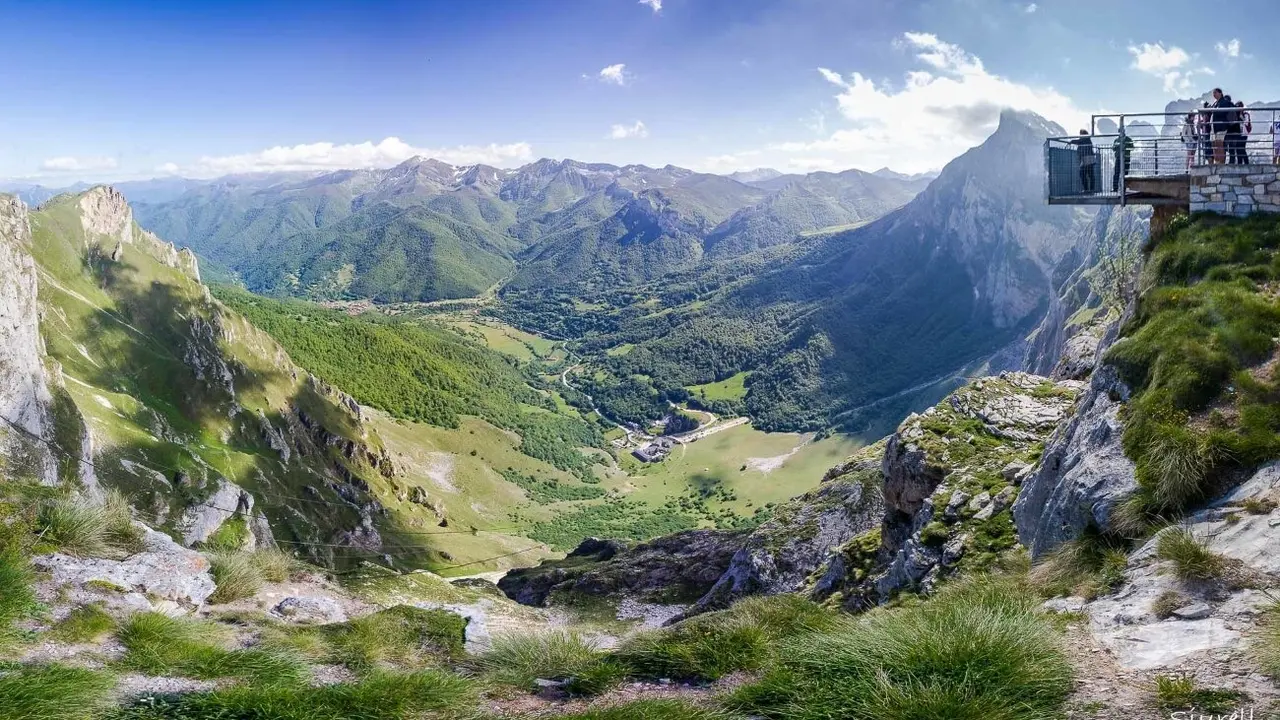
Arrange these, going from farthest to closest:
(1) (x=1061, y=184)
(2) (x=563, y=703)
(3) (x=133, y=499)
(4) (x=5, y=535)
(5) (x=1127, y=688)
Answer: (3) (x=133, y=499), (1) (x=1061, y=184), (4) (x=5, y=535), (2) (x=563, y=703), (5) (x=1127, y=688)

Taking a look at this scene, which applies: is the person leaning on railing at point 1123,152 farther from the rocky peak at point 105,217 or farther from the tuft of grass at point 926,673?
the rocky peak at point 105,217

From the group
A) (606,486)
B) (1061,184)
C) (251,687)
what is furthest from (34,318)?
(606,486)

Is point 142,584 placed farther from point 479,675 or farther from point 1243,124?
point 1243,124

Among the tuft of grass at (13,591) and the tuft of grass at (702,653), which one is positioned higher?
the tuft of grass at (13,591)

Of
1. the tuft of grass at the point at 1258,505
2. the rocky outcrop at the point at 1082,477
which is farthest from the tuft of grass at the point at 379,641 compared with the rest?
the tuft of grass at the point at 1258,505

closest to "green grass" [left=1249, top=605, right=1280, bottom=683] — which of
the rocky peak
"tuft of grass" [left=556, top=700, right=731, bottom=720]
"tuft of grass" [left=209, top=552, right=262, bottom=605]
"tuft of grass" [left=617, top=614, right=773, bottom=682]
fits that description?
"tuft of grass" [left=617, top=614, right=773, bottom=682]

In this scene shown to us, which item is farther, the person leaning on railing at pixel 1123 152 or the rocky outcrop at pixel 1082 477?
the person leaning on railing at pixel 1123 152
